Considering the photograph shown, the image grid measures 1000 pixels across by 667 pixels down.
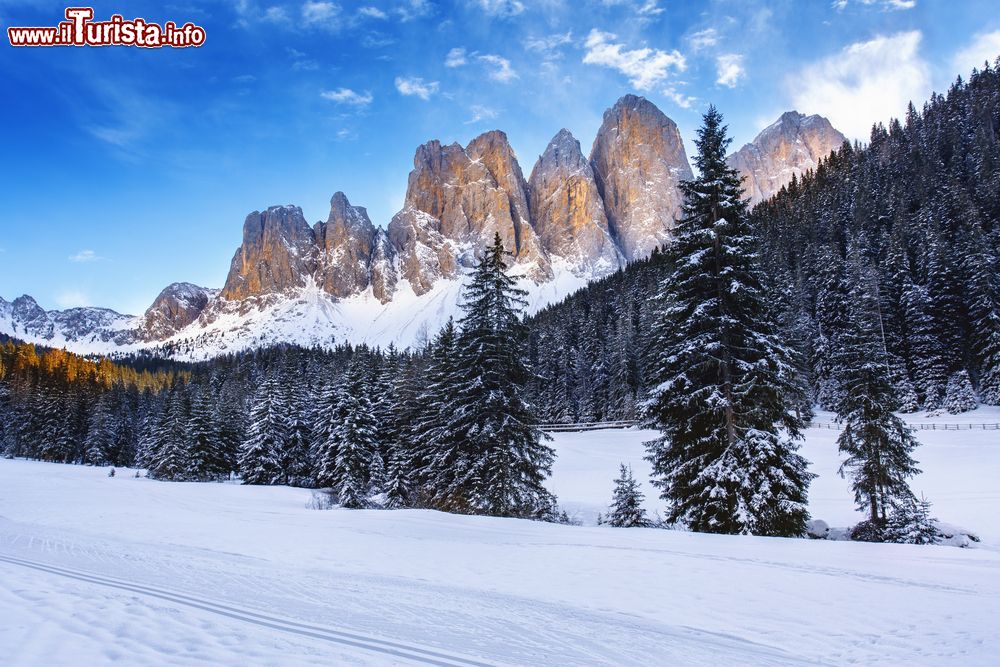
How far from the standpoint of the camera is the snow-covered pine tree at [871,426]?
16597 millimetres

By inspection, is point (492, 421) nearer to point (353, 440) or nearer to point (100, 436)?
point (353, 440)

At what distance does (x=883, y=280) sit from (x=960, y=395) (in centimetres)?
1499

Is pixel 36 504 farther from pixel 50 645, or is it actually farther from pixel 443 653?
pixel 443 653

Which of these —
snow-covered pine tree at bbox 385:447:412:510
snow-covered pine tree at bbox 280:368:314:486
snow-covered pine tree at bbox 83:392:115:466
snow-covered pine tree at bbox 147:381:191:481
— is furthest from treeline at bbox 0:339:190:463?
snow-covered pine tree at bbox 385:447:412:510

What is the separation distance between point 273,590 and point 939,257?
60322 mm

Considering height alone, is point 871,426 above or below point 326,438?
above

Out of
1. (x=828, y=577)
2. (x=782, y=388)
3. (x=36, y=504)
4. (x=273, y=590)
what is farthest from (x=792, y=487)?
(x=36, y=504)

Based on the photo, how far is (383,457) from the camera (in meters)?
34.5

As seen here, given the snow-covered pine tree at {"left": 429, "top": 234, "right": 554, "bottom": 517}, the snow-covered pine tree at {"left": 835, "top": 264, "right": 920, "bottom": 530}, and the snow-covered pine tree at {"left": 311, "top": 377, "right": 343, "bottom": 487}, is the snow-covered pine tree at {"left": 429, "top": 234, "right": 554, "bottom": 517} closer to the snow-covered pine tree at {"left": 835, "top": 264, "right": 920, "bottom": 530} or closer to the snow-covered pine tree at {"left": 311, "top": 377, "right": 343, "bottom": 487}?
the snow-covered pine tree at {"left": 835, "top": 264, "right": 920, "bottom": 530}

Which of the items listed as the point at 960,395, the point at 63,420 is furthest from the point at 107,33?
the point at 63,420

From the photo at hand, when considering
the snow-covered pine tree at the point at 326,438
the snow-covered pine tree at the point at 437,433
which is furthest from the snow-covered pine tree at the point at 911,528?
the snow-covered pine tree at the point at 326,438

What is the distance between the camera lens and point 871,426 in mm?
17094

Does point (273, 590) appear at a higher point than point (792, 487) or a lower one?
lower

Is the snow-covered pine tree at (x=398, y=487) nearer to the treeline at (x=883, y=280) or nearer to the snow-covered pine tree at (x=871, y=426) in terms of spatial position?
the treeline at (x=883, y=280)
